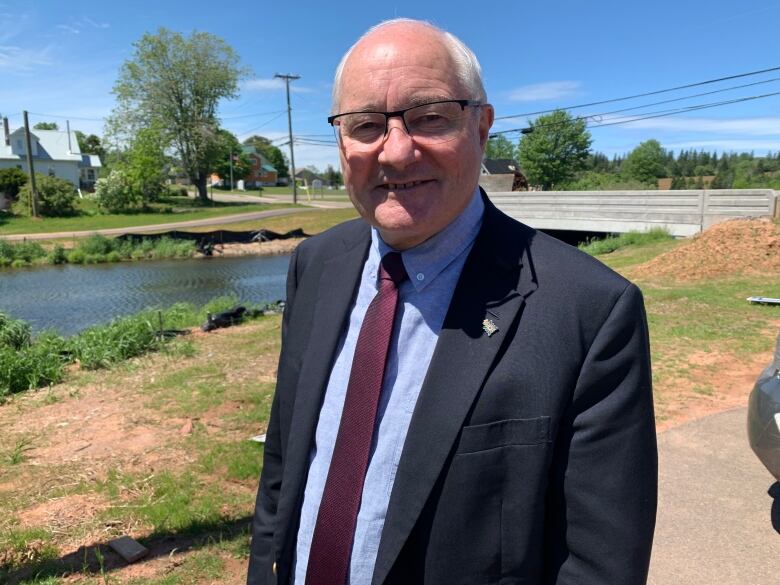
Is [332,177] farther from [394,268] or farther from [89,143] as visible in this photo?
[394,268]

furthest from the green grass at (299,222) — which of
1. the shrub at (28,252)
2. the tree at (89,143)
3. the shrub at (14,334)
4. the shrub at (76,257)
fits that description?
the tree at (89,143)

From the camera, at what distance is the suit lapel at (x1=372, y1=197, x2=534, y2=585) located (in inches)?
51.5

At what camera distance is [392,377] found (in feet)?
4.81

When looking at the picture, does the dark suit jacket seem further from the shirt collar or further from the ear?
the ear

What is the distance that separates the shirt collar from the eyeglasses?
0.20 metres

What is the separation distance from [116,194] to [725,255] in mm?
45664

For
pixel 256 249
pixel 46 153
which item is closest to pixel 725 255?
pixel 256 249

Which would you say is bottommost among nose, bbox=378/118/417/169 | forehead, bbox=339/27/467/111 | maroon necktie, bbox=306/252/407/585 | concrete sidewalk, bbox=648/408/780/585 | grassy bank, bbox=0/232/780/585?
grassy bank, bbox=0/232/780/585

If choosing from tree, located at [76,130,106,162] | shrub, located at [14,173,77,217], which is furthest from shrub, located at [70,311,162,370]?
tree, located at [76,130,106,162]

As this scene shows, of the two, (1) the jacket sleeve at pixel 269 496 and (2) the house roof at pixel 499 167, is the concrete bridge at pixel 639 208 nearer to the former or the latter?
(1) the jacket sleeve at pixel 269 496

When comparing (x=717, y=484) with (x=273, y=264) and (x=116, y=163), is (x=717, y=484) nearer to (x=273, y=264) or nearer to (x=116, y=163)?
(x=273, y=264)

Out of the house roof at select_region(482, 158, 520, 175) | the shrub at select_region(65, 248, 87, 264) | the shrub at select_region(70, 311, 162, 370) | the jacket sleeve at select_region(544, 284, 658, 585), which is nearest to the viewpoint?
the jacket sleeve at select_region(544, 284, 658, 585)

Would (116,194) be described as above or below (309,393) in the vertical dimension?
above

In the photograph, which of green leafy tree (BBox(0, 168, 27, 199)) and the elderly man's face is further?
green leafy tree (BBox(0, 168, 27, 199))
